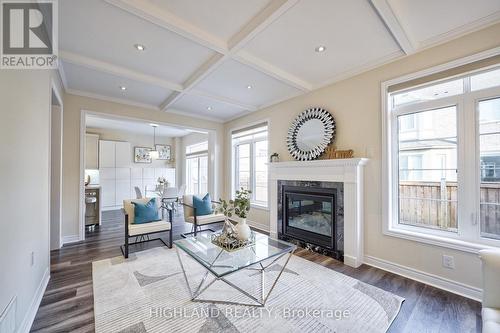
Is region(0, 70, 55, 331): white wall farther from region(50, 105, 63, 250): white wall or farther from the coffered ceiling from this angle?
region(50, 105, 63, 250): white wall

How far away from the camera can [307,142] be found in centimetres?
348

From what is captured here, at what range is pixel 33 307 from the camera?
5.82ft

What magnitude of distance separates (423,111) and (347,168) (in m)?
1.06

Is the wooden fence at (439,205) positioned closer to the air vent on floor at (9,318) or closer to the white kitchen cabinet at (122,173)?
the air vent on floor at (9,318)

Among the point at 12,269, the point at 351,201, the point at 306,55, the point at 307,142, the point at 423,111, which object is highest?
the point at 306,55

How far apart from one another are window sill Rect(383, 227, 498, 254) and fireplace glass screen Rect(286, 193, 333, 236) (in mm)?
759

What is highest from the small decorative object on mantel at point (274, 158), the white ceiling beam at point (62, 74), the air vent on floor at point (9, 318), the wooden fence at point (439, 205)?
the white ceiling beam at point (62, 74)

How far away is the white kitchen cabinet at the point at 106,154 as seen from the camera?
21.6ft

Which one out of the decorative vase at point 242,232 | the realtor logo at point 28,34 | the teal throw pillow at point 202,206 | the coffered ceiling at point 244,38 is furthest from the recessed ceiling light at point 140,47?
the teal throw pillow at point 202,206

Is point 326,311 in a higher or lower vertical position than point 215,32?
lower

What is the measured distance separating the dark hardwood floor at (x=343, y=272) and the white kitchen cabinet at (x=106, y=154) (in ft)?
13.6

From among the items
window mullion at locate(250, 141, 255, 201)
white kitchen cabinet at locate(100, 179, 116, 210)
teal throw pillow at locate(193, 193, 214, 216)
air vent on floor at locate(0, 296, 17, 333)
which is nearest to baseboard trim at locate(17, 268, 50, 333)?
air vent on floor at locate(0, 296, 17, 333)

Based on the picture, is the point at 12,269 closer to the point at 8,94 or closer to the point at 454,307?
the point at 8,94

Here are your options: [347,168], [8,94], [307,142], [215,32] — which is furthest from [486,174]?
[8,94]
